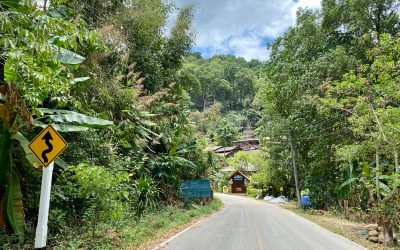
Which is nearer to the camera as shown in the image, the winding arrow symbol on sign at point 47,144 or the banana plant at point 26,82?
the banana plant at point 26,82

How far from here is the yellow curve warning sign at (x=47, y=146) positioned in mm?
5430

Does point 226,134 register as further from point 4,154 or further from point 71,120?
point 4,154

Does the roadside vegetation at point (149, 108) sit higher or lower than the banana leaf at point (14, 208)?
higher

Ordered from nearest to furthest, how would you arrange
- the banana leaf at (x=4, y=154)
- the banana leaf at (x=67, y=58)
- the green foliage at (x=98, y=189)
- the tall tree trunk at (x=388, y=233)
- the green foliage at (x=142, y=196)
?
the banana leaf at (x=4, y=154) → the green foliage at (x=98, y=189) → the banana leaf at (x=67, y=58) → the tall tree trunk at (x=388, y=233) → the green foliage at (x=142, y=196)

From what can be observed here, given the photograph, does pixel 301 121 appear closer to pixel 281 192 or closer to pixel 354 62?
pixel 354 62

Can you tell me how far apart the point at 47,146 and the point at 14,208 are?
6.21 ft

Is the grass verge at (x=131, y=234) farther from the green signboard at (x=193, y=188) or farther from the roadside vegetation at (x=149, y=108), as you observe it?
the green signboard at (x=193, y=188)

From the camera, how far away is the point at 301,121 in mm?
23500

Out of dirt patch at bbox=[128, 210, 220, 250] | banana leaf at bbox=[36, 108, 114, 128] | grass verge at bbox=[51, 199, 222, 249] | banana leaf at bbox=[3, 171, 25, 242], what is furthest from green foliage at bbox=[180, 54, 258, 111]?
banana leaf at bbox=[3, 171, 25, 242]

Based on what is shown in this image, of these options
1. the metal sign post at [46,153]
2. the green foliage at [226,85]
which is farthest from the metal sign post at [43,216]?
the green foliage at [226,85]

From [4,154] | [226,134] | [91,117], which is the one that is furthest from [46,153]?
[226,134]

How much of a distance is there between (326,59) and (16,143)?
17.0 m

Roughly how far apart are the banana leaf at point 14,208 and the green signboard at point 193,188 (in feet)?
43.8

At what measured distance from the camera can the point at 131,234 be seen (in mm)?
9523
